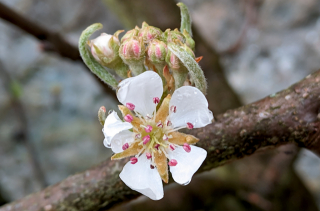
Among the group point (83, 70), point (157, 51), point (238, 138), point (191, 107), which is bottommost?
point (238, 138)

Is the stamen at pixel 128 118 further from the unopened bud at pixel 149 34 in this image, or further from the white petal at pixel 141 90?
the unopened bud at pixel 149 34

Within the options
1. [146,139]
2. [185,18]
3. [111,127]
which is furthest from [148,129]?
[185,18]

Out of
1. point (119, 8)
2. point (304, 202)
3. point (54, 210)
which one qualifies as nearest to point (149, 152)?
point (54, 210)

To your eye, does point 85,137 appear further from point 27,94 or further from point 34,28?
point 34,28

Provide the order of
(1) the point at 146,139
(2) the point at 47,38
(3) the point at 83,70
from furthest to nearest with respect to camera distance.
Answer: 1. (3) the point at 83,70
2. (2) the point at 47,38
3. (1) the point at 146,139

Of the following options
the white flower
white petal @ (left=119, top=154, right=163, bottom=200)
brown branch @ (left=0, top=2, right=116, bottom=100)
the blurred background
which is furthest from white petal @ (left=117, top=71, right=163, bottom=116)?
the blurred background

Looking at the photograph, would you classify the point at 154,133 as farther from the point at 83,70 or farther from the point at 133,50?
the point at 83,70

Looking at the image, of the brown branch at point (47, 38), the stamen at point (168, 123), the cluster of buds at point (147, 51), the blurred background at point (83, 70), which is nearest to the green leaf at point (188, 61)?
the cluster of buds at point (147, 51)
